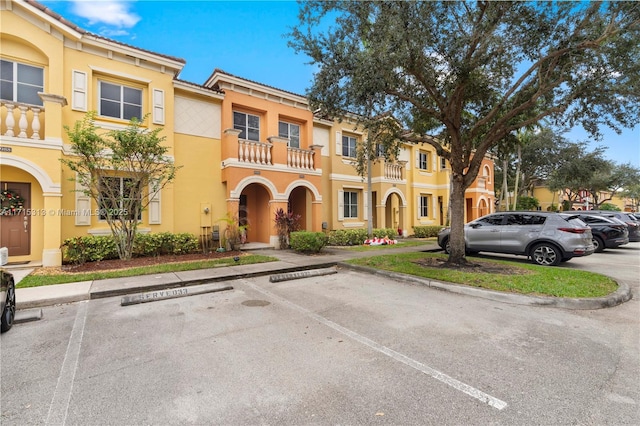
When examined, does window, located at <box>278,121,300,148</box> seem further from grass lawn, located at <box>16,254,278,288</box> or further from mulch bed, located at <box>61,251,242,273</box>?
grass lawn, located at <box>16,254,278,288</box>

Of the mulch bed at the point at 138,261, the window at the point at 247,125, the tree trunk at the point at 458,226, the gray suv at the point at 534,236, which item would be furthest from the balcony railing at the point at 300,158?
the gray suv at the point at 534,236

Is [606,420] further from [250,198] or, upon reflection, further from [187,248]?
[250,198]

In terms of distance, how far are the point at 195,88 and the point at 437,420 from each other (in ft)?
43.1

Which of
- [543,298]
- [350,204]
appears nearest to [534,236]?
[543,298]

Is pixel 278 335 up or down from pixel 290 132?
down

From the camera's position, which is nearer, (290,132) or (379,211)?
(290,132)

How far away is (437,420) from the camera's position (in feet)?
8.13

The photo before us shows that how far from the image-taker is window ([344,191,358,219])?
17.5 meters

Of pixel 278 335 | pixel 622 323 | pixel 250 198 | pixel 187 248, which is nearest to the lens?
pixel 278 335

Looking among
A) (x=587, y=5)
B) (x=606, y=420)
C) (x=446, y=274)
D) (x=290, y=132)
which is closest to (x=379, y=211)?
(x=290, y=132)

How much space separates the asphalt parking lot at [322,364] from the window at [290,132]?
1089 centimetres

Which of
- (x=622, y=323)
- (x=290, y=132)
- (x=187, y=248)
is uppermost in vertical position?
(x=290, y=132)

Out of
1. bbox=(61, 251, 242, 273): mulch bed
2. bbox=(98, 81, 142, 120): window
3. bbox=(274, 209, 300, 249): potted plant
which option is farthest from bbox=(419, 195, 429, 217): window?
bbox=(98, 81, 142, 120): window

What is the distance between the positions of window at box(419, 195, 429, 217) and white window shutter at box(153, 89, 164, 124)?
17.3 metres
